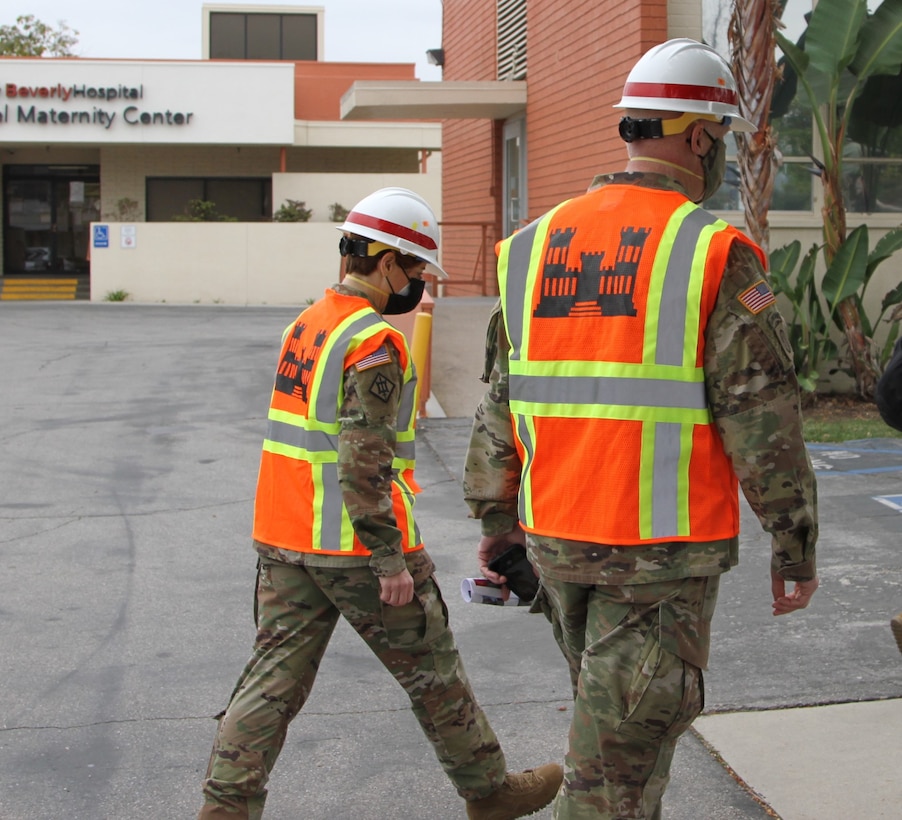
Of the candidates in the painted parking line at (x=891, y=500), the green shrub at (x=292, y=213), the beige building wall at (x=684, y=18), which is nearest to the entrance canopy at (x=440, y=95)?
the beige building wall at (x=684, y=18)

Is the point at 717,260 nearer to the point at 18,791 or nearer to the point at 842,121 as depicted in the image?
the point at 18,791

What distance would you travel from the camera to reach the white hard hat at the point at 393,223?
3516 mm

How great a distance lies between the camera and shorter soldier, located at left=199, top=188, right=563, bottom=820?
10.9ft

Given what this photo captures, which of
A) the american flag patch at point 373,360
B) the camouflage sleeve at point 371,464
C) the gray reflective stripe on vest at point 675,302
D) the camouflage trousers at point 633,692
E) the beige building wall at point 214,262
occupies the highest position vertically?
the beige building wall at point 214,262

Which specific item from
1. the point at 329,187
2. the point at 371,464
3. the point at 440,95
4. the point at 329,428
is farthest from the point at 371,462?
the point at 329,187

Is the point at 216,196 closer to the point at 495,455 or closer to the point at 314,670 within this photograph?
the point at 314,670

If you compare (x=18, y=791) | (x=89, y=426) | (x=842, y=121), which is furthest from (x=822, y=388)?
(x=18, y=791)

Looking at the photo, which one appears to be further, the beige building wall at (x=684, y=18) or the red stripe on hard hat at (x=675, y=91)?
the beige building wall at (x=684, y=18)

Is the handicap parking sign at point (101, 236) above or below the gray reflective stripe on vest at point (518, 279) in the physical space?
above

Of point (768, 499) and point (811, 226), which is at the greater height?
point (811, 226)

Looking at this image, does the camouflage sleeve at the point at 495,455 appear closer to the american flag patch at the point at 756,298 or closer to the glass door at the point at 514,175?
the american flag patch at the point at 756,298

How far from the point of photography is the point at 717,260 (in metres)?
2.61

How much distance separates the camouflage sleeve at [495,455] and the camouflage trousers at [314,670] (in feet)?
1.42

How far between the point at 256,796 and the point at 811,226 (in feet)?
35.8
